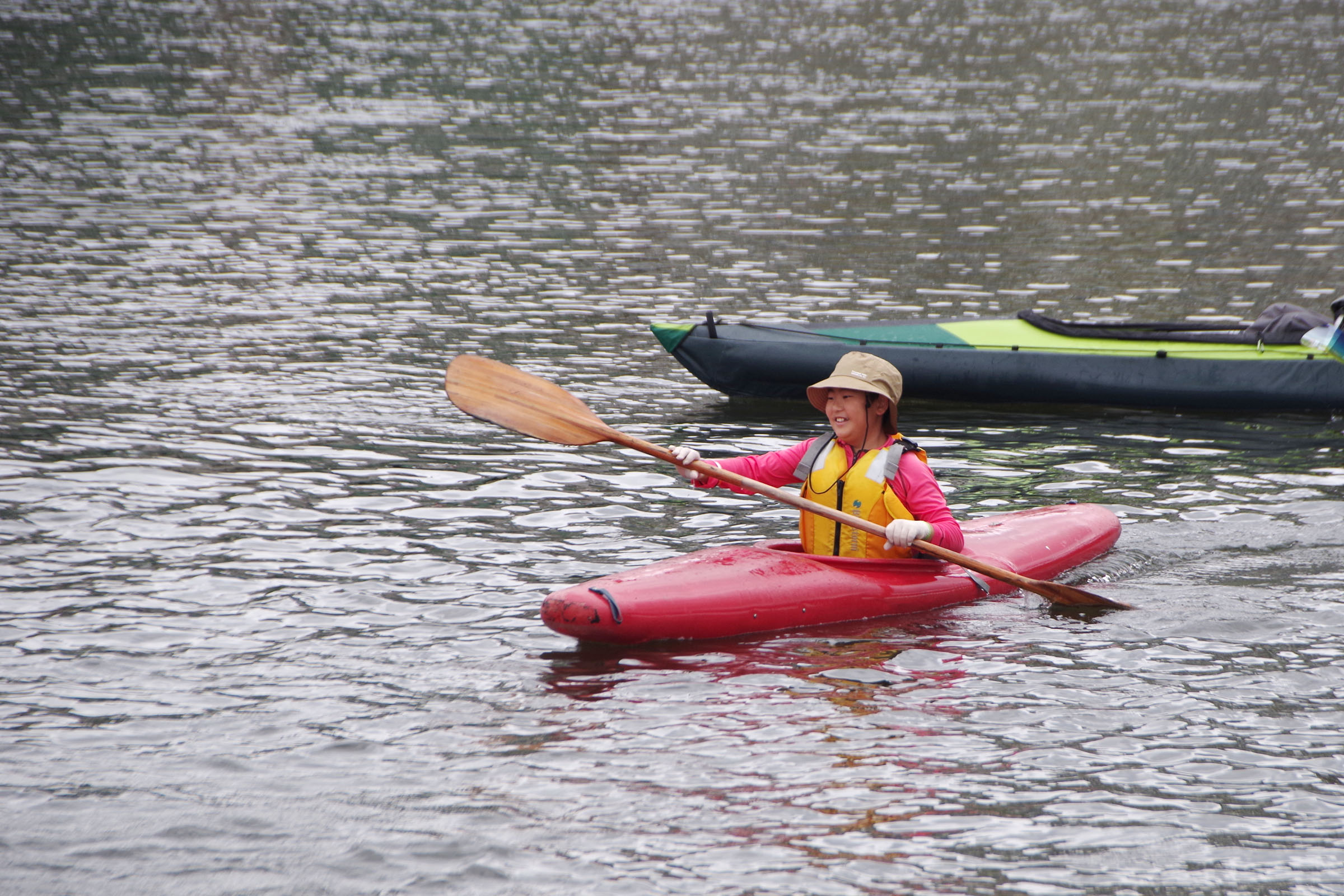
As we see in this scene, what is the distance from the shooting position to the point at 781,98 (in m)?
30.2

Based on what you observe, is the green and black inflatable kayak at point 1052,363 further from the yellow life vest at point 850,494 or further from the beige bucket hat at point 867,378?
the beige bucket hat at point 867,378

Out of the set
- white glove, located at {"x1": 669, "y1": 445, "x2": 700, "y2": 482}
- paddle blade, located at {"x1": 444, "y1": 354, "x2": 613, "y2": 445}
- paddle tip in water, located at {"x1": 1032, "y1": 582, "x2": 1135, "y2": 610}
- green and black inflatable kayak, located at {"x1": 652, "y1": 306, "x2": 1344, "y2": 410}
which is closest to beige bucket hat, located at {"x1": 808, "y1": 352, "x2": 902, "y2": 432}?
white glove, located at {"x1": 669, "y1": 445, "x2": 700, "y2": 482}

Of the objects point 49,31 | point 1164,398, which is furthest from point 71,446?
point 49,31

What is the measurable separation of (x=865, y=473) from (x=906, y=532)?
1.24ft

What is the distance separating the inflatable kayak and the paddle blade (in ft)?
2.83

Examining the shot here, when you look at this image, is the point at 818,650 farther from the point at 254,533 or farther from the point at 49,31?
the point at 49,31

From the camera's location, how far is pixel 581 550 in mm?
7352

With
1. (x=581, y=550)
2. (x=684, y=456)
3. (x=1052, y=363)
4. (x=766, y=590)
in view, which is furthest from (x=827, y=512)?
(x=1052, y=363)

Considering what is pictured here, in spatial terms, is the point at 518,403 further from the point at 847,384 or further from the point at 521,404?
the point at 847,384

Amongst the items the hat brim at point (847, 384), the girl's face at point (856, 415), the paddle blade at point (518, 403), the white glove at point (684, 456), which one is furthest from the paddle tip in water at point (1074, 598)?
the paddle blade at point (518, 403)

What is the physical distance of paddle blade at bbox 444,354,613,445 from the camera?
6930 millimetres

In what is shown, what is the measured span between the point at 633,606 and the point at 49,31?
34.5 meters

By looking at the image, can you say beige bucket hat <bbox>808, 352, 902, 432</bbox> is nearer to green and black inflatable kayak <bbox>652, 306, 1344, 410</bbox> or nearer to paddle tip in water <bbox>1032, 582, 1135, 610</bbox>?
paddle tip in water <bbox>1032, 582, 1135, 610</bbox>

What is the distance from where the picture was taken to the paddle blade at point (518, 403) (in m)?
6.93
